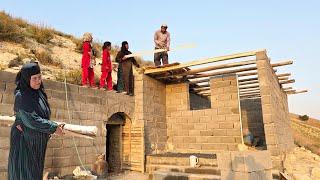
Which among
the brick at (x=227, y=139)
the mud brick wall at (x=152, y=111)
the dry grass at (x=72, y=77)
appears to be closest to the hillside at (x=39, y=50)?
the dry grass at (x=72, y=77)

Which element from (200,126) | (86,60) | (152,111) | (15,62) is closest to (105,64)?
(86,60)

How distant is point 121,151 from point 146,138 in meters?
0.98

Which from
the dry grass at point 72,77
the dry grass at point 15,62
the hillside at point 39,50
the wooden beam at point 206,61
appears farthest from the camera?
the dry grass at point 72,77

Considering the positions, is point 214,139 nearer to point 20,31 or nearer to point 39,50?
point 39,50

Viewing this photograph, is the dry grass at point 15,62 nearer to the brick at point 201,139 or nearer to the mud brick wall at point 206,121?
the mud brick wall at point 206,121

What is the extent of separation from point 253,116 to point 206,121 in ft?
11.7

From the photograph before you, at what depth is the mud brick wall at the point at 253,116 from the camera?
12422 mm

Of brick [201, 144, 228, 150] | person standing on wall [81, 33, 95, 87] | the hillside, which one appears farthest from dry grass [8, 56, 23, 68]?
brick [201, 144, 228, 150]

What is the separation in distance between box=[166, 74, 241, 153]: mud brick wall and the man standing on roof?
153 cm

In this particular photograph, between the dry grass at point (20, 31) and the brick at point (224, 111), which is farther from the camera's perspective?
the dry grass at point (20, 31)

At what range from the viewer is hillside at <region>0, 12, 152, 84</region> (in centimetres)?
1075

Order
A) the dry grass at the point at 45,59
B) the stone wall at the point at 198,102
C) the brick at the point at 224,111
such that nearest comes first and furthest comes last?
1. the brick at the point at 224,111
2. the dry grass at the point at 45,59
3. the stone wall at the point at 198,102

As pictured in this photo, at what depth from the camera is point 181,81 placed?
37.4 ft

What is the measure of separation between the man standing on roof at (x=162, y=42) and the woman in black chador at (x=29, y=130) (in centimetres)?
771
